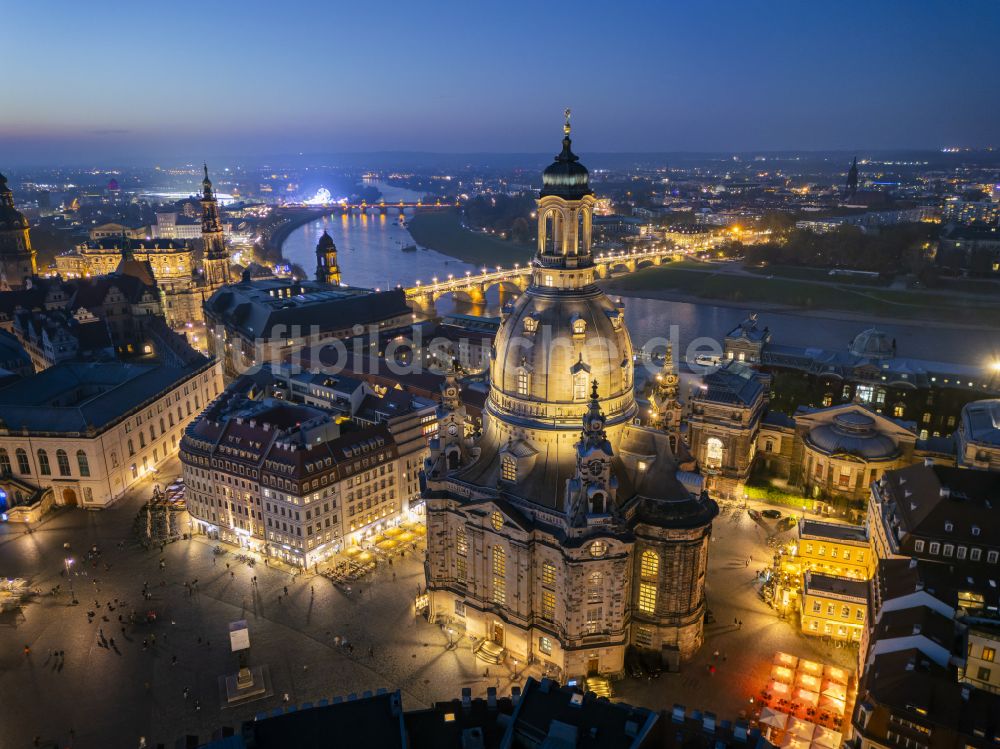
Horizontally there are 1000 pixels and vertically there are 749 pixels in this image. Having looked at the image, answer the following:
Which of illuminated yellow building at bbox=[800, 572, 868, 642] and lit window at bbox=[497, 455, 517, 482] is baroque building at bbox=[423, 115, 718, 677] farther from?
illuminated yellow building at bbox=[800, 572, 868, 642]

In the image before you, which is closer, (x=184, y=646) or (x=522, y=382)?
(x=522, y=382)

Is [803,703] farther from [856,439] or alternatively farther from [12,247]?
[12,247]

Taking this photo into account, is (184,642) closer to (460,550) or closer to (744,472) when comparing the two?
(460,550)

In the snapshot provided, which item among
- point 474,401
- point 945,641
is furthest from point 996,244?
point 945,641

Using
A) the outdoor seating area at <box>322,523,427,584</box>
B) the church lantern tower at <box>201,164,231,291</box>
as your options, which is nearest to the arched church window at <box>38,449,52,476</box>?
the outdoor seating area at <box>322,523,427,584</box>

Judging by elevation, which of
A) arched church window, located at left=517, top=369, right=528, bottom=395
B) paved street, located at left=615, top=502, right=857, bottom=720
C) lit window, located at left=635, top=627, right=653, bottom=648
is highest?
arched church window, located at left=517, top=369, right=528, bottom=395

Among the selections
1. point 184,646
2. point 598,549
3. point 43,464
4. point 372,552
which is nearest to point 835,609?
point 598,549

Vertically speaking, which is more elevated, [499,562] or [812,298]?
[499,562]
